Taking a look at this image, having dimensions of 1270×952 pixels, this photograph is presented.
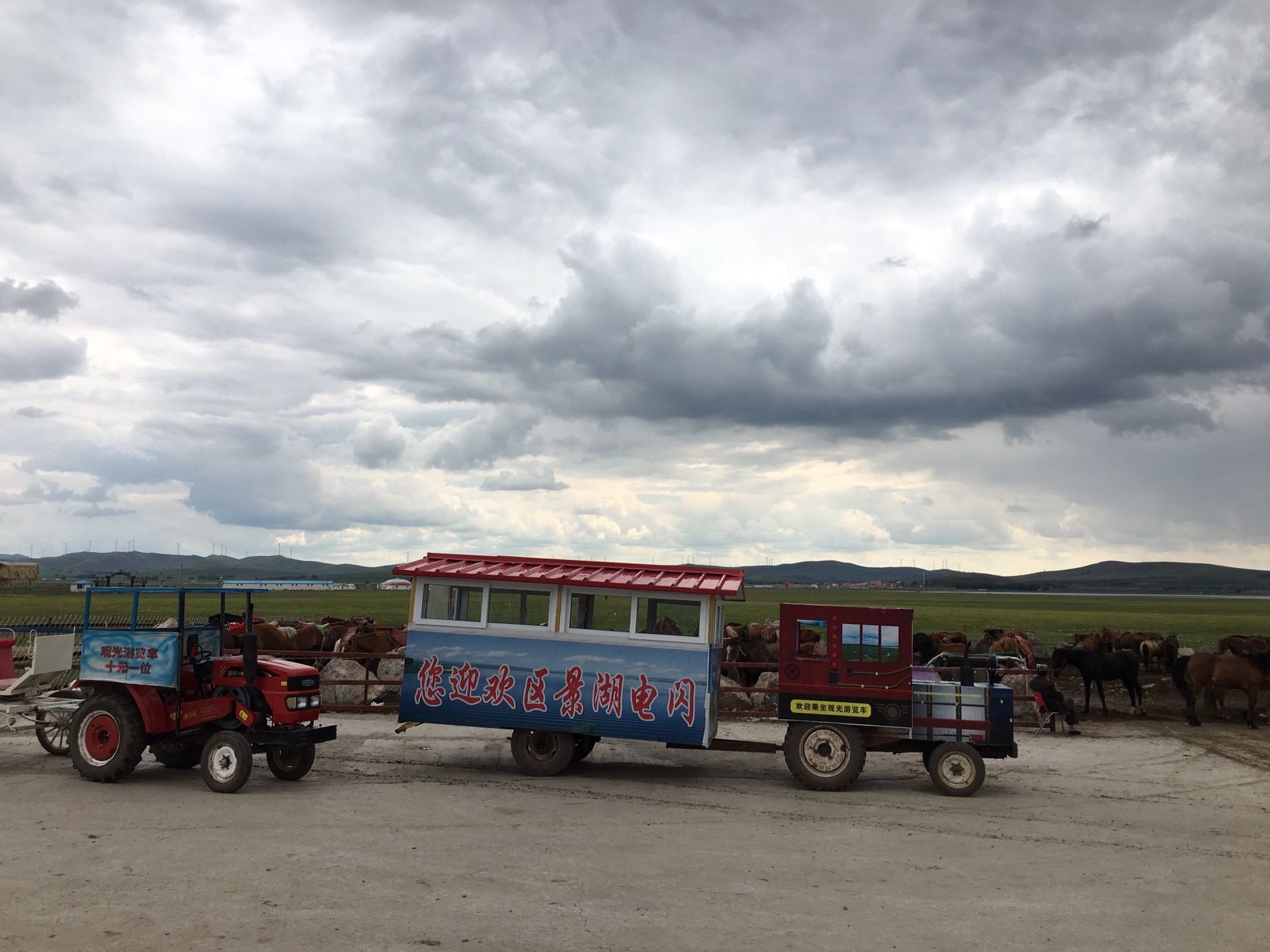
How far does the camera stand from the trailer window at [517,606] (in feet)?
45.8

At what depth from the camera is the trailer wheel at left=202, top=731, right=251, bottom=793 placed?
38.8 ft

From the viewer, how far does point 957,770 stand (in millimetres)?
13078

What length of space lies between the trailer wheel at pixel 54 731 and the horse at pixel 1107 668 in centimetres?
2049

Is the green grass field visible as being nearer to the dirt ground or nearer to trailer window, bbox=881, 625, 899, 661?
trailer window, bbox=881, 625, 899, 661

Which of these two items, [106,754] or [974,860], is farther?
[106,754]

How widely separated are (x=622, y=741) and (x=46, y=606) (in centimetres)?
5167

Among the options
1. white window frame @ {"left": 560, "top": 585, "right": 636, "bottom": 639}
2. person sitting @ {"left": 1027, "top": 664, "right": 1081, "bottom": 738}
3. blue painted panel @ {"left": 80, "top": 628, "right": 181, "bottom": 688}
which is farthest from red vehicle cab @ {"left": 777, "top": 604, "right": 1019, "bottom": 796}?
blue painted panel @ {"left": 80, "top": 628, "right": 181, "bottom": 688}

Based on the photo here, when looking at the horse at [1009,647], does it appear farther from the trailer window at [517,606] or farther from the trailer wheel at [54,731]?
the trailer wheel at [54,731]

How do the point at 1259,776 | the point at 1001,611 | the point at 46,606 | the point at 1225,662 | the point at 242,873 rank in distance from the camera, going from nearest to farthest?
1. the point at 242,873
2. the point at 1259,776
3. the point at 1225,662
4. the point at 46,606
5. the point at 1001,611

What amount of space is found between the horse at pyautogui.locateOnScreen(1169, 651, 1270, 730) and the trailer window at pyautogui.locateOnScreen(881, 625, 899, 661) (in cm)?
1097

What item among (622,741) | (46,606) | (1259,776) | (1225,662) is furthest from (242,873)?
(46,606)

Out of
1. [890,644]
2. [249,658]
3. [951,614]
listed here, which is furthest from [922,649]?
[951,614]

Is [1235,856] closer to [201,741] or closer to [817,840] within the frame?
[817,840]

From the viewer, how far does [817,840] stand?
408 inches
